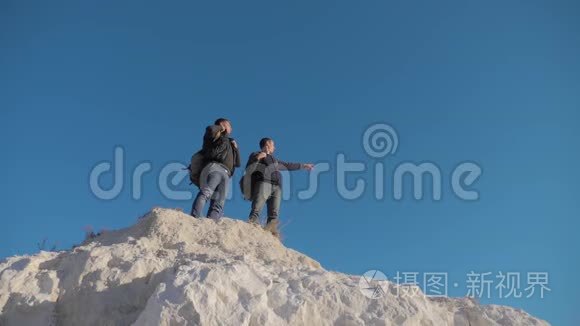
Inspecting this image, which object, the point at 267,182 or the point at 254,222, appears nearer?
the point at 254,222

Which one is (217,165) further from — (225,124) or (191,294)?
(191,294)

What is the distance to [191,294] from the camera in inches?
150

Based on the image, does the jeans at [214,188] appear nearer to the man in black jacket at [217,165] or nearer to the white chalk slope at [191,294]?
the man in black jacket at [217,165]

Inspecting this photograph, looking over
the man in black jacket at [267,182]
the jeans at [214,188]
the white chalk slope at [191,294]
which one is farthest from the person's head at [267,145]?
the white chalk slope at [191,294]

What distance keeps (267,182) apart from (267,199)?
0.77ft

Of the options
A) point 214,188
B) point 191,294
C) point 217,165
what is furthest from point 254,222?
point 191,294

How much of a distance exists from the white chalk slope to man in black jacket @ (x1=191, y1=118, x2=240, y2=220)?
5.47 feet

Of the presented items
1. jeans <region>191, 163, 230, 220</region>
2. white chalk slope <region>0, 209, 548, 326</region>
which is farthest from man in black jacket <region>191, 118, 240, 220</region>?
white chalk slope <region>0, 209, 548, 326</region>

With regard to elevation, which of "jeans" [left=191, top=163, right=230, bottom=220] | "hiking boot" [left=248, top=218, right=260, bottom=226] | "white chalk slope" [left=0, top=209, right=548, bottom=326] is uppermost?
"jeans" [left=191, top=163, right=230, bottom=220]

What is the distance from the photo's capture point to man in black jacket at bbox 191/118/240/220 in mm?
6680

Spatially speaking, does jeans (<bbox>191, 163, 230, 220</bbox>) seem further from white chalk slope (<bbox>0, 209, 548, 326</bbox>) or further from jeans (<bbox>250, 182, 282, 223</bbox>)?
white chalk slope (<bbox>0, 209, 548, 326</bbox>)

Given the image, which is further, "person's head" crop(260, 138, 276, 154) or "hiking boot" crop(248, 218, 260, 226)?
"person's head" crop(260, 138, 276, 154)

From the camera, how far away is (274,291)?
4043 mm

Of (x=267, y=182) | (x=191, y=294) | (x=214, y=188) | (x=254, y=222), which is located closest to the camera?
(x=191, y=294)
